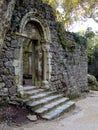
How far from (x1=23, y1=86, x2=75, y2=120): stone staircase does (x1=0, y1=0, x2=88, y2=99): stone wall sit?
622 mm

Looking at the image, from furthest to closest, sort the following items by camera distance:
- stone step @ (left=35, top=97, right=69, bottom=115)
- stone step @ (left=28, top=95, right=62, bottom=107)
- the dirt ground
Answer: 1. stone step @ (left=28, top=95, right=62, bottom=107)
2. stone step @ (left=35, top=97, right=69, bottom=115)
3. the dirt ground

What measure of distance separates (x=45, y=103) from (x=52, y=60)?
2433 millimetres

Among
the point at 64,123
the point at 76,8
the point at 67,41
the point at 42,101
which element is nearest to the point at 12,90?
the point at 42,101

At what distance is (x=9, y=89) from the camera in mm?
6941

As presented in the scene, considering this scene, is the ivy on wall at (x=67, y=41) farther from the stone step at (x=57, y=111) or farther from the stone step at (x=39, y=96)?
the stone step at (x=57, y=111)

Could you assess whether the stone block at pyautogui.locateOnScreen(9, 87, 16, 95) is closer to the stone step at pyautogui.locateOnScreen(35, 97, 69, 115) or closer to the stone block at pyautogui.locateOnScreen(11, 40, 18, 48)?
the stone step at pyautogui.locateOnScreen(35, 97, 69, 115)

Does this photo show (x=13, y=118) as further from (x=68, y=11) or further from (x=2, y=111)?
(x=68, y=11)

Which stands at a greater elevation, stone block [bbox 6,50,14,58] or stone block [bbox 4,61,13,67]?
stone block [bbox 6,50,14,58]

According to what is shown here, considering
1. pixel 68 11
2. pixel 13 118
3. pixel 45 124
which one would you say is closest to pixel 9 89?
pixel 13 118

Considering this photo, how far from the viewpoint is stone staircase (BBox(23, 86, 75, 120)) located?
653cm

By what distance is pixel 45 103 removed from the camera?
7.17 meters

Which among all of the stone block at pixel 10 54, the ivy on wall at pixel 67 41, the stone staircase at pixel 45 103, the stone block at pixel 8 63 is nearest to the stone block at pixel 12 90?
the stone staircase at pixel 45 103

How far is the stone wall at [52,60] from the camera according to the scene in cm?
693

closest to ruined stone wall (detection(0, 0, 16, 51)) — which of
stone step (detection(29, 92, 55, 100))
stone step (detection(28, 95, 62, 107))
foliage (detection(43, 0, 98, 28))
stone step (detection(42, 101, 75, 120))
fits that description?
stone step (detection(28, 95, 62, 107))
